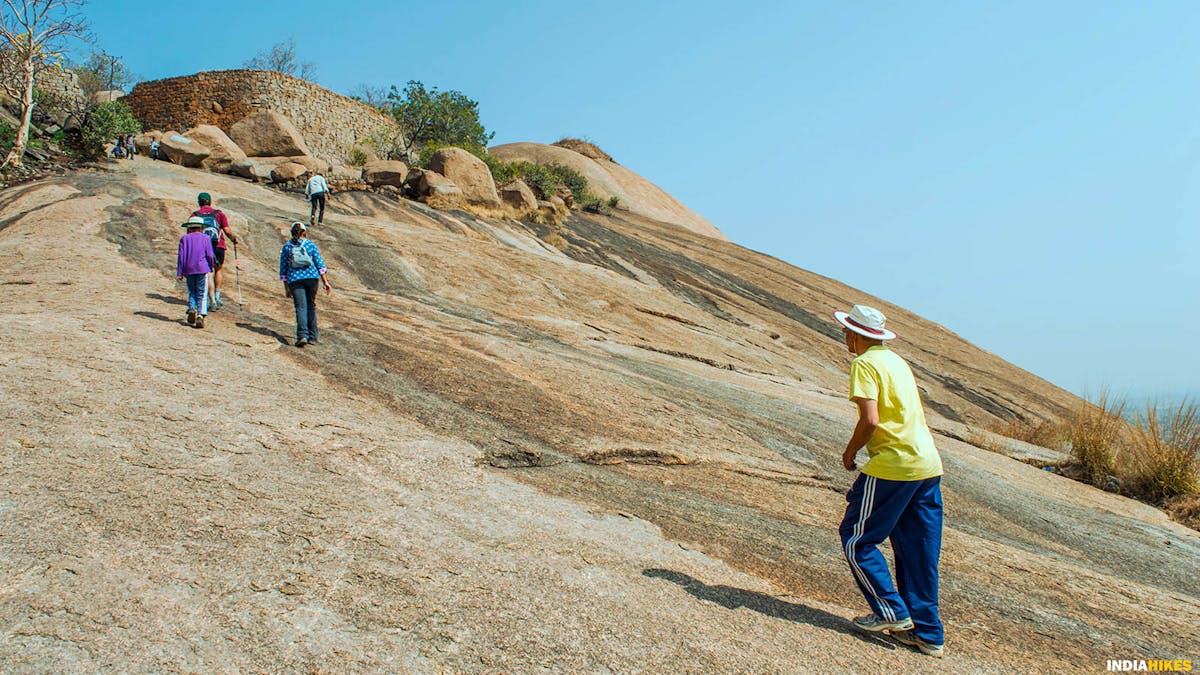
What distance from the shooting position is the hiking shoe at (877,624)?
414 centimetres

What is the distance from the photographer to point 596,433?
763 centimetres

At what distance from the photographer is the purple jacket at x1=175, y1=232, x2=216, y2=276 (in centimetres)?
955

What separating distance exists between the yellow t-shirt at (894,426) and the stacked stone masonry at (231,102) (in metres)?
33.5

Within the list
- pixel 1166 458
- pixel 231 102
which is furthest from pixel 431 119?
pixel 1166 458

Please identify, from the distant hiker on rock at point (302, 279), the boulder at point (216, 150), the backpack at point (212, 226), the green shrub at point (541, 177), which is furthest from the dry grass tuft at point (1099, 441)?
the boulder at point (216, 150)

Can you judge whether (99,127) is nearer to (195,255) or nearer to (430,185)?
(430,185)

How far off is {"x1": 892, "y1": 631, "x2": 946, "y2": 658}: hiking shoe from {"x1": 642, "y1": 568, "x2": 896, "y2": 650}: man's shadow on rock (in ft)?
0.22

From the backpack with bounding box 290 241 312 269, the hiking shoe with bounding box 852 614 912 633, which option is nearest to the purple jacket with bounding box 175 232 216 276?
the backpack with bounding box 290 241 312 269

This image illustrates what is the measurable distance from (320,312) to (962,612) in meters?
9.24

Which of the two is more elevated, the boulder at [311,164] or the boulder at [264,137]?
the boulder at [264,137]

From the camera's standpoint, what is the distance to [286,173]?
2453 centimetres

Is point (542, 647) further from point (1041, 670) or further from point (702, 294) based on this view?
point (702, 294)

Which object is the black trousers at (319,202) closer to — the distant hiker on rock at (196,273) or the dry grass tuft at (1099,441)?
the distant hiker on rock at (196,273)

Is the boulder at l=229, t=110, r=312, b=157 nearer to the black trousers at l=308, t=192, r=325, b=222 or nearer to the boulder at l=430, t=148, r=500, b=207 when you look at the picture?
the boulder at l=430, t=148, r=500, b=207
